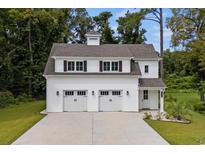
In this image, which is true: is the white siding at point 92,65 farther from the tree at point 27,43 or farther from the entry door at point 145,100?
the tree at point 27,43

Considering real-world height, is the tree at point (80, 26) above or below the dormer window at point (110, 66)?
above

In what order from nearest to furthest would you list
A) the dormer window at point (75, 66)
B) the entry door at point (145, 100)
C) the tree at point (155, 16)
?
the dormer window at point (75, 66), the entry door at point (145, 100), the tree at point (155, 16)

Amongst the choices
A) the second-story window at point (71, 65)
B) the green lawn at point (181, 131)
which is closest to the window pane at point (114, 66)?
the second-story window at point (71, 65)

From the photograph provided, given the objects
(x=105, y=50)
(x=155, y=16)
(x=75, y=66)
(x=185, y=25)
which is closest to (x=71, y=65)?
(x=75, y=66)

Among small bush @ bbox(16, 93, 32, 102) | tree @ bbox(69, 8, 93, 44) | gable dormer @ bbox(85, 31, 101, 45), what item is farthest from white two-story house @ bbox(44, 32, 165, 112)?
small bush @ bbox(16, 93, 32, 102)

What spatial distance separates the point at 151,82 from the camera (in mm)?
25344

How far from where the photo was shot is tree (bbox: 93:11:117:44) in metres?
30.5

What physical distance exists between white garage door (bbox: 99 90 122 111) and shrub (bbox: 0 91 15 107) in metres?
9.37

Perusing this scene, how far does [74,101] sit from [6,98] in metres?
8.33

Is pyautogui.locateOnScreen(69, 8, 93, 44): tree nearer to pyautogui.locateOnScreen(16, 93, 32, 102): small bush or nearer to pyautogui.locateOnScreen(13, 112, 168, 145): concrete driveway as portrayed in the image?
pyautogui.locateOnScreen(16, 93, 32, 102): small bush

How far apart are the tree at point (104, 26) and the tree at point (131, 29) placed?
941 mm

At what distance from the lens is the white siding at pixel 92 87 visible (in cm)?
2362

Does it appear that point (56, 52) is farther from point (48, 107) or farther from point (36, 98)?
point (36, 98)

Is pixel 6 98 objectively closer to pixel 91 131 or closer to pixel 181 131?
pixel 91 131
